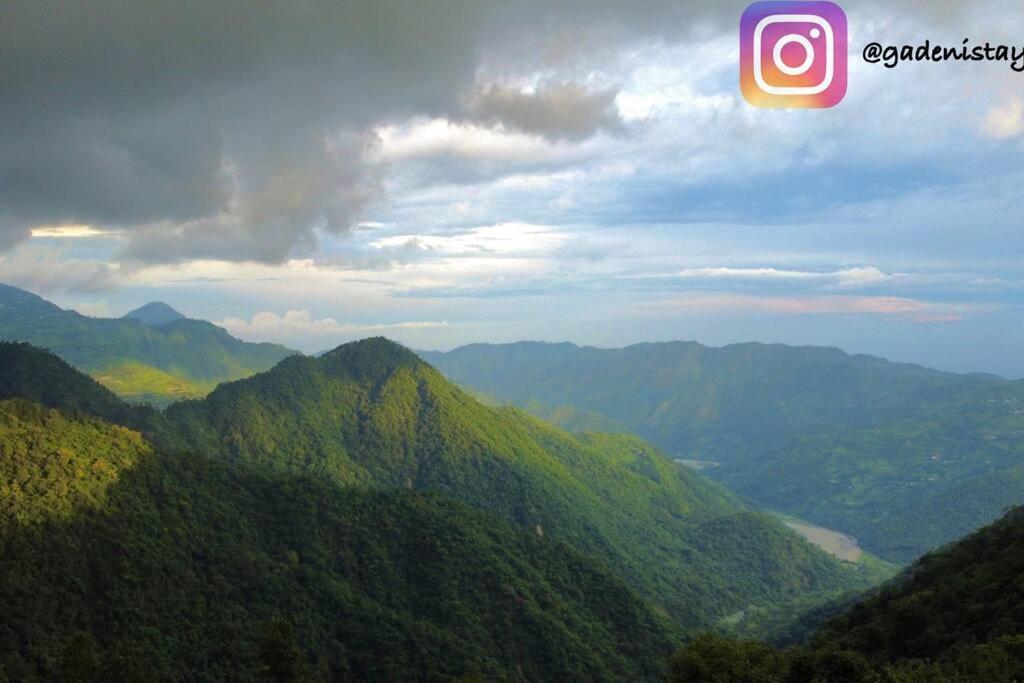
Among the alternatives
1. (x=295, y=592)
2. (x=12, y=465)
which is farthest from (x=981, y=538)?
(x=12, y=465)

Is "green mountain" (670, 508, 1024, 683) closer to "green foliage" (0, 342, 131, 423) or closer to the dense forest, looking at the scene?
the dense forest

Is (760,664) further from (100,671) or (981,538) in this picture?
(100,671)

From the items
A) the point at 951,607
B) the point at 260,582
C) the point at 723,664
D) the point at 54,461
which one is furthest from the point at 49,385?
the point at 951,607

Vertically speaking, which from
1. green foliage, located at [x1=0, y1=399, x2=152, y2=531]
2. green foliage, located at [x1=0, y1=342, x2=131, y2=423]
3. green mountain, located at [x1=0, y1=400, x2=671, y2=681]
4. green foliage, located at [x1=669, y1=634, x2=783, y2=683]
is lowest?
green mountain, located at [x1=0, y1=400, x2=671, y2=681]

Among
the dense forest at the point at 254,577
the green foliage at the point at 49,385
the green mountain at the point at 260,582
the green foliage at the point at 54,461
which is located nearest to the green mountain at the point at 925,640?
the dense forest at the point at 254,577

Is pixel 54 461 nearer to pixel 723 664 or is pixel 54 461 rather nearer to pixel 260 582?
pixel 260 582

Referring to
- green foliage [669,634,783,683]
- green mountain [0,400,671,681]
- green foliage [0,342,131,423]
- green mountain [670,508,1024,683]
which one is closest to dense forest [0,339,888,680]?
green mountain [0,400,671,681]
